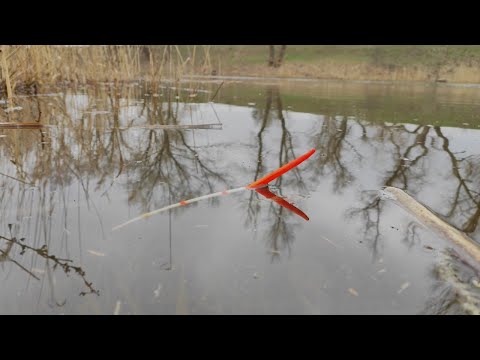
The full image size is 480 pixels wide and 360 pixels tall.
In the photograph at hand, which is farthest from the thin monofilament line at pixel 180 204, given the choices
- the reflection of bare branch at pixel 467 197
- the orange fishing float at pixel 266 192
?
the reflection of bare branch at pixel 467 197

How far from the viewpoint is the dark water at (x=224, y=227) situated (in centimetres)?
143

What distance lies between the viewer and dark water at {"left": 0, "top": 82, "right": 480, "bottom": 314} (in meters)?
1.43

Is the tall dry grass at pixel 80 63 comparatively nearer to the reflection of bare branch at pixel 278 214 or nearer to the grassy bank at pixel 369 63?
the reflection of bare branch at pixel 278 214

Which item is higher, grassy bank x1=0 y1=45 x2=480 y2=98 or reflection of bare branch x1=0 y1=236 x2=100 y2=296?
grassy bank x1=0 y1=45 x2=480 y2=98

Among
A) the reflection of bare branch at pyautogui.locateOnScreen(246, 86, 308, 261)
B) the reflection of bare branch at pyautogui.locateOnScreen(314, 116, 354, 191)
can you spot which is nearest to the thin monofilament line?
the reflection of bare branch at pyautogui.locateOnScreen(246, 86, 308, 261)

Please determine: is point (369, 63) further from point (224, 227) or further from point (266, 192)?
point (224, 227)

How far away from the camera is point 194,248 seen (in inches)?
69.9

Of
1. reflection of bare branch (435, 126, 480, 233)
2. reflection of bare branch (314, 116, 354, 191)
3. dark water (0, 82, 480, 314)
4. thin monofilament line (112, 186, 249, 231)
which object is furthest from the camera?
reflection of bare branch (314, 116, 354, 191)


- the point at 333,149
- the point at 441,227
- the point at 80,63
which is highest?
the point at 80,63

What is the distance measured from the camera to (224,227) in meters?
2.01

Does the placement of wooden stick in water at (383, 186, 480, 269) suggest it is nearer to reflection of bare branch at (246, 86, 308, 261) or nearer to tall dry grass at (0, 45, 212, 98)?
reflection of bare branch at (246, 86, 308, 261)

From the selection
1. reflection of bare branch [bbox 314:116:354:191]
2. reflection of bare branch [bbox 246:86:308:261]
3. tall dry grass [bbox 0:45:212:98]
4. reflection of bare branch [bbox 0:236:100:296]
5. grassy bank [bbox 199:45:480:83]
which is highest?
grassy bank [bbox 199:45:480:83]

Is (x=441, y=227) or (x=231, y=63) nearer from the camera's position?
(x=441, y=227)

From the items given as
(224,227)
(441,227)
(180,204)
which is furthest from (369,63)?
(224,227)
